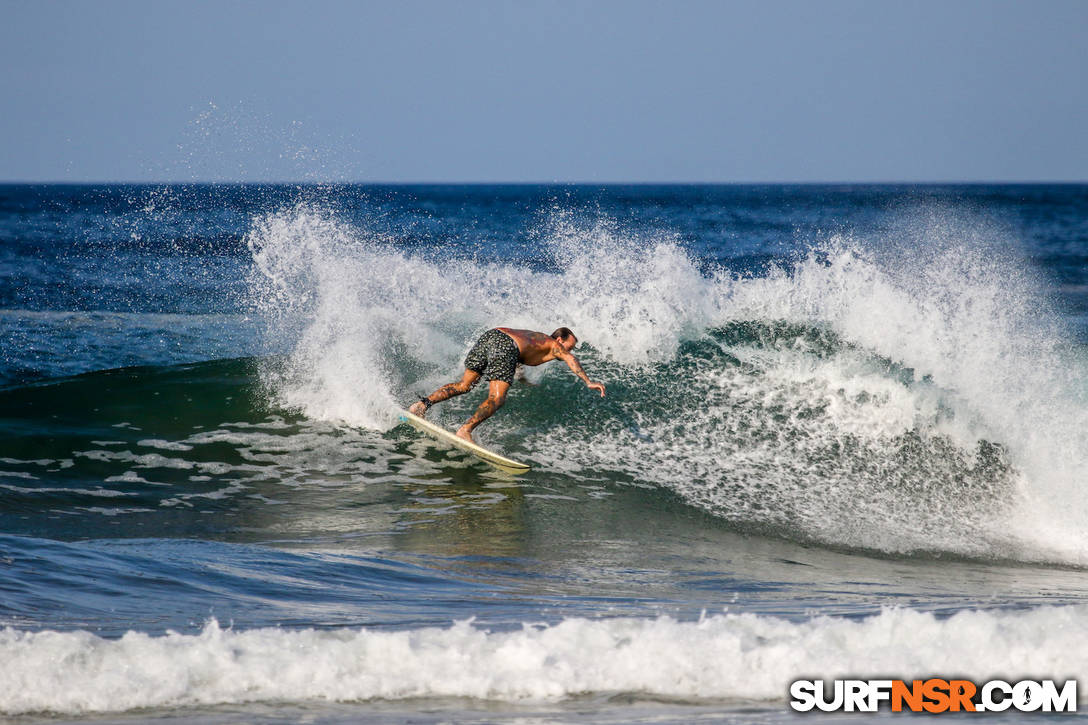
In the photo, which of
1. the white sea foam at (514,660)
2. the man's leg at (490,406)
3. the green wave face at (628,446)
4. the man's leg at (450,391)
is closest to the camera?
the white sea foam at (514,660)

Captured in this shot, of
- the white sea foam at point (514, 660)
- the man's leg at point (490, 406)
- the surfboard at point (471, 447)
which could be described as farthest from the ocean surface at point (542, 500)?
the man's leg at point (490, 406)

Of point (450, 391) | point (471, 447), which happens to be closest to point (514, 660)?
point (471, 447)

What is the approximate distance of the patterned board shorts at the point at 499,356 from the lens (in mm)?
9156

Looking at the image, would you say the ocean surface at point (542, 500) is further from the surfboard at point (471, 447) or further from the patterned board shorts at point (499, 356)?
the patterned board shorts at point (499, 356)

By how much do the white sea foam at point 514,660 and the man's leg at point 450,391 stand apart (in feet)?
15.9

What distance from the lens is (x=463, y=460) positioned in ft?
30.9

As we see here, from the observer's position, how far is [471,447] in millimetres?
9117

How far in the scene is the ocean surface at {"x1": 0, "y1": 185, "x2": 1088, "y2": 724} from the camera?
423 centimetres

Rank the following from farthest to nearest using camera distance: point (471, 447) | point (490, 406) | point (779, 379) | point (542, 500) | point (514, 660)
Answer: point (779, 379), point (490, 406), point (471, 447), point (542, 500), point (514, 660)

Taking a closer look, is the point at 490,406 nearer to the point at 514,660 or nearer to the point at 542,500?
the point at 542,500

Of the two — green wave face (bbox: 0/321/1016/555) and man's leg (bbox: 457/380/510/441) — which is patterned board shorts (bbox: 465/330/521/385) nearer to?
man's leg (bbox: 457/380/510/441)

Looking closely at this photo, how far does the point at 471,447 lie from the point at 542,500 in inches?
40.7

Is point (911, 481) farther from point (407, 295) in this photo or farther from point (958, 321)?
point (407, 295)

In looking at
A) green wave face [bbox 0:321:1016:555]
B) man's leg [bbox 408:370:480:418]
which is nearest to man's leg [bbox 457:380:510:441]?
man's leg [bbox 408:370:480:418]
